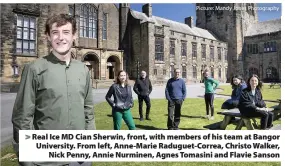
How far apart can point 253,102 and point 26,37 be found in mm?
4736

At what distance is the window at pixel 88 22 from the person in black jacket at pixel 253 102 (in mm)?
8378

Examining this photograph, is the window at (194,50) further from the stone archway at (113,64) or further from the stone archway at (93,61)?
the stone archway at (93,61)

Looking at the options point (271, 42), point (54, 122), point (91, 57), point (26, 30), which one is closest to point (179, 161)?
point (54, 122)

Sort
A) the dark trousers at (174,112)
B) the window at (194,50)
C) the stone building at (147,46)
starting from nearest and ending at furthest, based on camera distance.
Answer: the dark trousers at (174,112)
the stone building at (147,46)
the window at (194,50)

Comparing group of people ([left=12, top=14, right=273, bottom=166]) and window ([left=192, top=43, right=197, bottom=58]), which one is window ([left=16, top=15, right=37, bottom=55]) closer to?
group of people ([left=12, top=14, right=273, bottom=166])

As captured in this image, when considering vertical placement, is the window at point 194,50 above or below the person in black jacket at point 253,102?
above

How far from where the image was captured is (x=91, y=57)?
12.3 metres

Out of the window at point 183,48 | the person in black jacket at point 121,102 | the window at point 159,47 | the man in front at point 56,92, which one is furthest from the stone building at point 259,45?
the man in front at point 56,92

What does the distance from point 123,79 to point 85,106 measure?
142 cm

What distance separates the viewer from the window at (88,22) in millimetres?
9848

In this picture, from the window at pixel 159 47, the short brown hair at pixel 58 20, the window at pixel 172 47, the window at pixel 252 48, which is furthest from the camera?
the window at pixel 252 48

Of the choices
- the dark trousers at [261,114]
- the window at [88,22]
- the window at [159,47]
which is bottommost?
the dark trousers at [261,114]

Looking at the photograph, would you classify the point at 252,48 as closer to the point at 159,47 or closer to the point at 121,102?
the point at 159,47

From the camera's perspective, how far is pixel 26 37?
14.4ft
